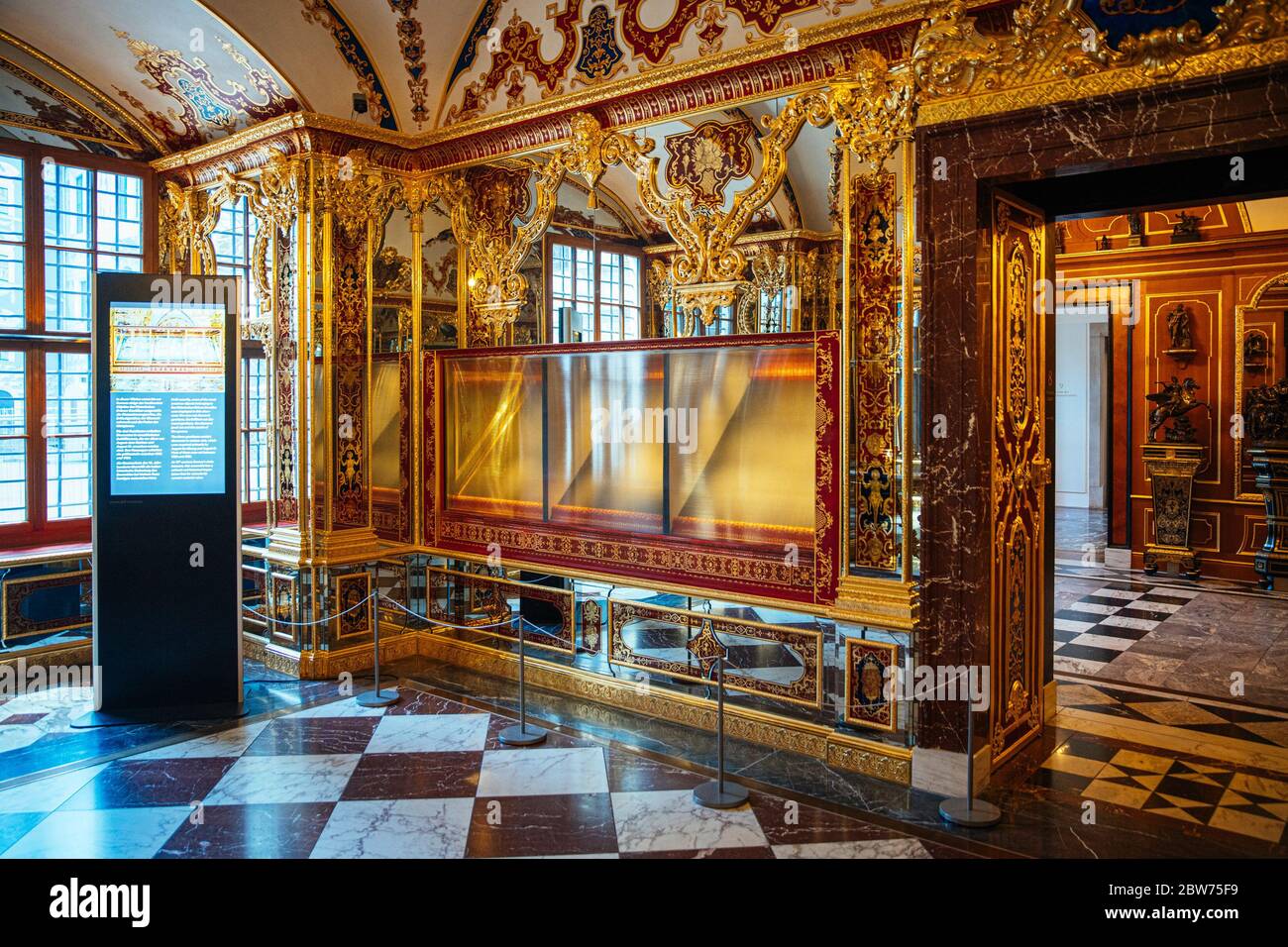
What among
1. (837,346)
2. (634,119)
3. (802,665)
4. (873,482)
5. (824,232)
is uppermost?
(634,119)

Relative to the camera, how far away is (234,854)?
3.92 metres

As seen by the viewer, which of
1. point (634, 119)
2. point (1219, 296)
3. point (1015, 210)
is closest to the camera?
point (1015, 210)

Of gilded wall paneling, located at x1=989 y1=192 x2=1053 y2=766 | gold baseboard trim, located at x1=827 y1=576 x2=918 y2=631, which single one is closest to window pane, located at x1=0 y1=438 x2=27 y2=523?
gold baseboard trim, located at x1=827 y1=576 x2=918 y2=631

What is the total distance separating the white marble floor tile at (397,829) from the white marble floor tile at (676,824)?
0.71m

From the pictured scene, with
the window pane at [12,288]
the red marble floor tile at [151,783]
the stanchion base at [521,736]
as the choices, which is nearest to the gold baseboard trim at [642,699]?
the stanchion base at [521,736]

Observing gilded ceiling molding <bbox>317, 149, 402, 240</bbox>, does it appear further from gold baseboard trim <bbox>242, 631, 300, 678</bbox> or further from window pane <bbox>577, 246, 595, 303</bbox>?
gold baseboard trim <bbox>242, 631, 300, 678</bbox>

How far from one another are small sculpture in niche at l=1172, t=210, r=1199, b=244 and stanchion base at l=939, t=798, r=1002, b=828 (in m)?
8.38

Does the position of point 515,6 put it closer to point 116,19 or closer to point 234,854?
point 116,19

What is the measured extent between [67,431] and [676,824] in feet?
19.0

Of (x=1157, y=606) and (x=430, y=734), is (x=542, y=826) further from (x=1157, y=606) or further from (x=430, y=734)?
(x=1157, y=606)

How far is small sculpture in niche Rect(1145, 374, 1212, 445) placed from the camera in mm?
10320

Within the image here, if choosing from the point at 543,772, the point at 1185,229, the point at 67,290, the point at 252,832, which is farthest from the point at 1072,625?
the point at 67,290
